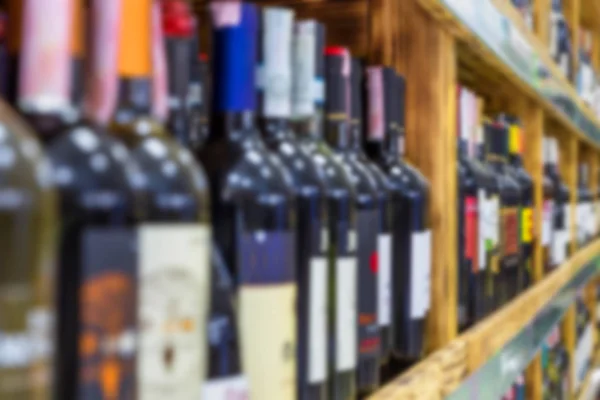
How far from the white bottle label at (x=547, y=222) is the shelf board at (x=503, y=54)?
269 mm

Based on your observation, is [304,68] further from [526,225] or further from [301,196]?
[526,225]

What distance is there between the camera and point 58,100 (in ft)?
1.52

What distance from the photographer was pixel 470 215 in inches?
53.8

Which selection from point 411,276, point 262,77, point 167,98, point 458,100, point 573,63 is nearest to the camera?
point 167,98

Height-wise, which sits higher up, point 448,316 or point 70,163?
point 70,163

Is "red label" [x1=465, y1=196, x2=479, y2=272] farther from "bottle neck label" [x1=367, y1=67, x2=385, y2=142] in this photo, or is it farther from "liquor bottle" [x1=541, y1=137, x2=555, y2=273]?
"liquor bottle" [x1=541, y1=137, x2=555, y2=273]

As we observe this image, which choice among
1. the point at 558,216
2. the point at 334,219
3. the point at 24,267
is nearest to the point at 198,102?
the point at 334,219

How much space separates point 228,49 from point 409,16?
2.03 ft

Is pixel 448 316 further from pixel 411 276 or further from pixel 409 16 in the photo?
pixel 409 16

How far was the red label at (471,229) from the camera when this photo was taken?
135 centimetres

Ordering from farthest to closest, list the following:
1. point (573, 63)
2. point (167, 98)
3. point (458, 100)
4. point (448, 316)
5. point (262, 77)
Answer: point (573, 63) → point (458, 100) → point (448, 316) → point (262, 77) → point (167, 98)

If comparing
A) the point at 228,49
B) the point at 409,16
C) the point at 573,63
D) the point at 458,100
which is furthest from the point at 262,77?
the point at 573,63

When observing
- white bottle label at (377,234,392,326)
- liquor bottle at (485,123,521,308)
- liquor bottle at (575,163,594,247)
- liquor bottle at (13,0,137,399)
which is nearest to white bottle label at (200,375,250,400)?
liquor bottle at (13,0,137,399)

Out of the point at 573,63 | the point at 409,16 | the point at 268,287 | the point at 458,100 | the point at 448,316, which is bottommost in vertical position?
the point at 448,316
